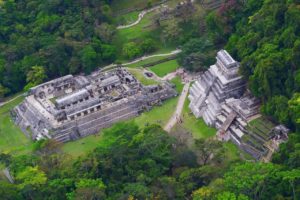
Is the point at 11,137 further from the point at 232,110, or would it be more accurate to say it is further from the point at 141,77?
the point at 232,110

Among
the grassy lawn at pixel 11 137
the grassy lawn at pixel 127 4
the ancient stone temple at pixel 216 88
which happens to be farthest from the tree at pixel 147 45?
the grassy lawn at pixel 11 137

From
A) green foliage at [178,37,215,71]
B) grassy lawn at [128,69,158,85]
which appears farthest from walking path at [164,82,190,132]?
grassy lawn at [128,69,158,85]

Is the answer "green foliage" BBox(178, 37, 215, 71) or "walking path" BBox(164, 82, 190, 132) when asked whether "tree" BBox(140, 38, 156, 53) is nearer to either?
"green foliage" BBox(178, 37, 215, 71)

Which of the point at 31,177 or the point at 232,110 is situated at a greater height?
the point at 232,110

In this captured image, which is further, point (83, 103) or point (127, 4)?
point (127, 4)

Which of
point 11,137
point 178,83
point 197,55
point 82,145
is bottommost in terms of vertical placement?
point 82,145

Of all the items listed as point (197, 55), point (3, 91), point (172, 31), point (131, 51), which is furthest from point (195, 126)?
point (3, 91)

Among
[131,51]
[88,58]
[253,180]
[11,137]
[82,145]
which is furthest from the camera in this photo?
[131,51]

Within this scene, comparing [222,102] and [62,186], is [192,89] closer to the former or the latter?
[222,102]
